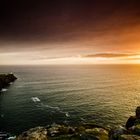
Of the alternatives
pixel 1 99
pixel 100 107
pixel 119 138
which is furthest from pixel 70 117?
pixel 1 99

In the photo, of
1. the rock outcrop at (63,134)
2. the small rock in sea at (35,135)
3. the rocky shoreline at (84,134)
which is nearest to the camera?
the rocky shoreline at (84,134)

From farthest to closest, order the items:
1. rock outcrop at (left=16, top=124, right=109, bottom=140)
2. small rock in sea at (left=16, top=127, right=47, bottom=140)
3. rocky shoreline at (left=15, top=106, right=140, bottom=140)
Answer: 1. small rock in sea at (left=16, top=127, right=47, bottom=140)
2. rock outcrop at (left=16, top=124, right=109, bottom=140)
3. rocky shoreline at (left=15, top=106, right=140, bottom=140)

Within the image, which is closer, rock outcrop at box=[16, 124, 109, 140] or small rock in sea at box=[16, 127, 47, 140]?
rock outcrop at box=[16, 124, 109, 140]

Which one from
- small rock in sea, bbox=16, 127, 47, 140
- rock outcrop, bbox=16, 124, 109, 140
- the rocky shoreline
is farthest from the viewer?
small rock in sea, bbox=16, 127, 47, 140

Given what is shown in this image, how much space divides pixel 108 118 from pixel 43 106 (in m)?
43.7

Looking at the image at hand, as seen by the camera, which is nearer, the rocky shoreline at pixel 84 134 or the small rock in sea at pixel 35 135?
the rocky shoreline at pixel 84 134

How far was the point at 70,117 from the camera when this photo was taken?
10812 centimetres

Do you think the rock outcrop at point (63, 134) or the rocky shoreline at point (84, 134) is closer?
the rocky shoreline at point (84, 134)

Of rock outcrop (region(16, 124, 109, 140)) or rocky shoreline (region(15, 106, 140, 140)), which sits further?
rock outcrop (region(16, 124, 109, 140))

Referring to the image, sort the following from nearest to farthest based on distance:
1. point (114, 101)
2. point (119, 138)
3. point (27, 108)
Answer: point (119, 138)
point (27, 108)
point (114, 101)

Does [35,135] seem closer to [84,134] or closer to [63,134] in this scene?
[63,134]

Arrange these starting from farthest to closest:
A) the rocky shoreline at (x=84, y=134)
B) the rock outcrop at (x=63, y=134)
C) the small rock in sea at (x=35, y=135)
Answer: the small rock in sea at (x=35, y=135) < the rock outcrop at (x=63, y=134) < the rocky shoreline at (x=84, y=134)

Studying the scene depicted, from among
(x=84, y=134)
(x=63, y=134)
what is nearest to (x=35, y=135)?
(x=63, y=134)

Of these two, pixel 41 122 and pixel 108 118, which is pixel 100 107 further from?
pixel 41 122
